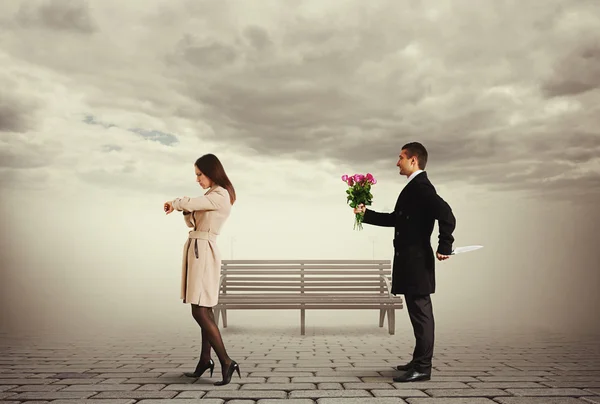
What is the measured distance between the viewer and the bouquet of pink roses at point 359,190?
5.65 meters

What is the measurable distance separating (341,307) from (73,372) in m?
4.43

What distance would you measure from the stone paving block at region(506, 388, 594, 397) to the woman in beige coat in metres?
2.04

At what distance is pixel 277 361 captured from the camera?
6.03 meters

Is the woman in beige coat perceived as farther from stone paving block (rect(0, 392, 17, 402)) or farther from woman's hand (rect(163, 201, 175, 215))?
stone paving block (rect(0, 392, 17, 402))

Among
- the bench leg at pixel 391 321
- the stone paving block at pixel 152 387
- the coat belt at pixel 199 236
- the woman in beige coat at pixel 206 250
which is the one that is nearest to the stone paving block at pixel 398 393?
the woman in beige coat at pixel 206 250

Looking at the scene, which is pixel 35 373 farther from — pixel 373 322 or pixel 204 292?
pixel 373 322

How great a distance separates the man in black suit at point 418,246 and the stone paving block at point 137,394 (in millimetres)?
1741

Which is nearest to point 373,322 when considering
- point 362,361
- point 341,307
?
point 341,307

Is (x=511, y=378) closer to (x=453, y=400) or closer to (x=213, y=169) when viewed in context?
(x=453, y=400)

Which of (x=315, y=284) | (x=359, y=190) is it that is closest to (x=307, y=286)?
(x=315, y=284)

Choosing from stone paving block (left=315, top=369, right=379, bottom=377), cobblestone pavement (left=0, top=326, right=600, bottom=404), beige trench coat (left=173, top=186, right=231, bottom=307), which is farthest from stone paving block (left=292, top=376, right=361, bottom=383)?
beige trench coat (left=173, top=186, right=231, bottom=307)

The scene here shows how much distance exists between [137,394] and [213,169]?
178 centimetres

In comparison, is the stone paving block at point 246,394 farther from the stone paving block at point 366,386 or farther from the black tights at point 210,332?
the stone paving block at point 366,386

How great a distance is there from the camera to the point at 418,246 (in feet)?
16.6
